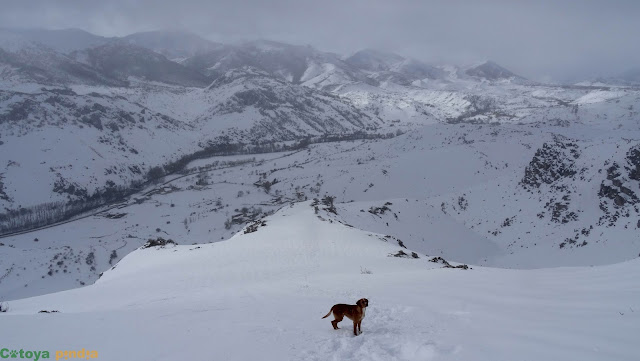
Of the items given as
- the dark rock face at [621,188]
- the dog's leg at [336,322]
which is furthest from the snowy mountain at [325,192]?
the dog's leg at [336,322]

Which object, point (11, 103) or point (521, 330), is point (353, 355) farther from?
point (11, 103)

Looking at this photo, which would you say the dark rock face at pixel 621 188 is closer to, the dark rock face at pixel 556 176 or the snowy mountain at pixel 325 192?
the snowy mountain at pixel 325 192

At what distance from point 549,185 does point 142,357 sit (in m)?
74.0

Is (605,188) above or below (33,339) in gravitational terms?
below

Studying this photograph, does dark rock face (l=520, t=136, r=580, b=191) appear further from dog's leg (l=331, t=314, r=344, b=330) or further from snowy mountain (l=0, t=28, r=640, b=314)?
dog's leg (l=331, t=314, r=344, b=330)

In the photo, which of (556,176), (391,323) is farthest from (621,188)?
(391,323)

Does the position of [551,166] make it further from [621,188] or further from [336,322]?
[336,322]

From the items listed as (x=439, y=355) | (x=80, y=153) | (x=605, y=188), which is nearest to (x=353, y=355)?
(x=439, y=355)

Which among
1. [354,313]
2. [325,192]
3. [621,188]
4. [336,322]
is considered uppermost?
[354,313]

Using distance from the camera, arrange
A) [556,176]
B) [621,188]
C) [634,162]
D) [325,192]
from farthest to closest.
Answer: [325,192] < [556,176] < [634,162] < [621,188]

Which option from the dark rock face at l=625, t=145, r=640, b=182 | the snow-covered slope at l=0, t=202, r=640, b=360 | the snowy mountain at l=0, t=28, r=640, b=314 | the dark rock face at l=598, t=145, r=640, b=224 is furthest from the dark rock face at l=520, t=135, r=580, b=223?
the snow-covered slope at l=0, t=202, r=640, b=360

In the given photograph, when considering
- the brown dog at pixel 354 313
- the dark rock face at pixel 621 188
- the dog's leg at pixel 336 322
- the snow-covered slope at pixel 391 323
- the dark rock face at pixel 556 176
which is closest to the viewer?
the snow-covered slope at pixel 391 323

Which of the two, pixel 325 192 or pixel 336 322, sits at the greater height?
pixel 336 322

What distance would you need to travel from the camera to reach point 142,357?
5.66m
